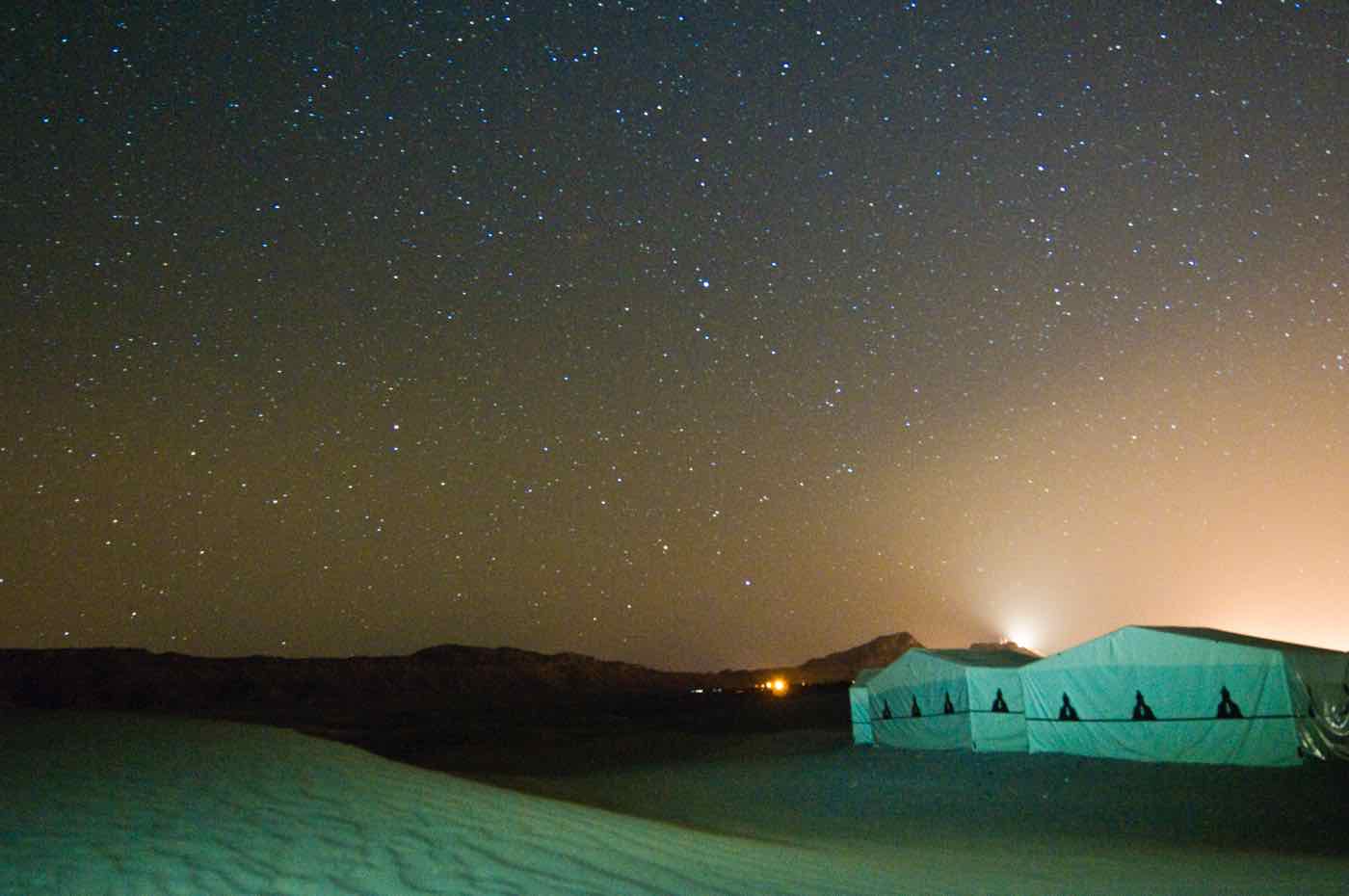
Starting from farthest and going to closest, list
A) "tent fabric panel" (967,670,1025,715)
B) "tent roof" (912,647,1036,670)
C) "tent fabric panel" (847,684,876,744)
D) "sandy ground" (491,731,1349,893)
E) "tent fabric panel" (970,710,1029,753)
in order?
"tent fabric panel" (847,684,876,744) → "tent roof" (912,647,1036,670) → "tent fabric panel" (967,670,1025,715) → "tent fabric panel" (970,710,1029,753) → "sandy ground" (491,731,1349,893)

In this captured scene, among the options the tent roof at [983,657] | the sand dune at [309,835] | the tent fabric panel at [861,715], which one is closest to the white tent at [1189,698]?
the tent roof at [983,657]

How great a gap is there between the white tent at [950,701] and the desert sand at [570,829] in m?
4.65

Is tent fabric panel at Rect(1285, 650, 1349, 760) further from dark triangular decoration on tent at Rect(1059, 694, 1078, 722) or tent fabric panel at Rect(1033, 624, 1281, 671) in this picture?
dark triangular decoration on tent at Rect(1059, 694, 1078, 722)

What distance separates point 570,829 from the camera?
342 inches

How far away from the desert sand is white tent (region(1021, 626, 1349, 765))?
697 mm

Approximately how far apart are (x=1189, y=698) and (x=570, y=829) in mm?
14803

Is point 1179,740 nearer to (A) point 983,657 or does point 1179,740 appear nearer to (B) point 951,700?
(B) point 951,700

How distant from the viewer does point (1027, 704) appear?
70.7ft

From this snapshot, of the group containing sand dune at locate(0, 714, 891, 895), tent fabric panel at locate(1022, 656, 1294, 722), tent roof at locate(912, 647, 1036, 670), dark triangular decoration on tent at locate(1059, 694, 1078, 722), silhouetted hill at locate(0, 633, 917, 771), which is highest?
tent roof at locate(912, 647, 1036, 670)

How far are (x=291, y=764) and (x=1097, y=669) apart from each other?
1652cm

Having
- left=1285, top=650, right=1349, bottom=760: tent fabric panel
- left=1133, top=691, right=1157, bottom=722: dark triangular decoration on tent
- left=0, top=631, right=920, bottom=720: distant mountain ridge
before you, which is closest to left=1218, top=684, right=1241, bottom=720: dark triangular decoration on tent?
left=1285, top=650, right=1349, bottom=760: tent fabric panel

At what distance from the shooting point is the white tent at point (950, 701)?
73.3 feet

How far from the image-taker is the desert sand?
21.4ft

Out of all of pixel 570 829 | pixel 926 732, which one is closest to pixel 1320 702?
pixel 926 732
